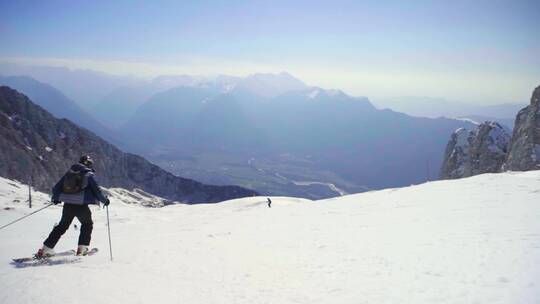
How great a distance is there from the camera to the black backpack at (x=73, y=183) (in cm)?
1170

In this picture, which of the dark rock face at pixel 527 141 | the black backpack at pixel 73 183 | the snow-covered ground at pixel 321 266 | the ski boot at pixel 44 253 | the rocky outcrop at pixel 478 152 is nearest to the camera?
the snow-covered ground at pixel 321 266

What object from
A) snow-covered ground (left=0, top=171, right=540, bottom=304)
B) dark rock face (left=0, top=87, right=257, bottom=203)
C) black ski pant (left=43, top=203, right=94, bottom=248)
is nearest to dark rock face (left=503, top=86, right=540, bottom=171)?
snow-covered ground (left=0, top=171, right=540, bottom=304)

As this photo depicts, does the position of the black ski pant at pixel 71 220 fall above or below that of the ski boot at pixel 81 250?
above

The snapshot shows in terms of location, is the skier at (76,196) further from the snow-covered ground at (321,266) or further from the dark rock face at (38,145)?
the dark rock face at (38,145)

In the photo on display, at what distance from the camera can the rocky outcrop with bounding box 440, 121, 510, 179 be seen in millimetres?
90438

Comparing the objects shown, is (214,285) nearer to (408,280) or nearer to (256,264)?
(256,264)

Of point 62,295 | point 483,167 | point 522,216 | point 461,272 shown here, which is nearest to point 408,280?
point 461,272

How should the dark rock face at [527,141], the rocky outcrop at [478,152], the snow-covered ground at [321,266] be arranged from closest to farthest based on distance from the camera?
the snow-covered ground at [321,266]
the dark rock face at [527,141]
the rocky outcrop at [478,152]

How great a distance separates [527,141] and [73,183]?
83.1 meters

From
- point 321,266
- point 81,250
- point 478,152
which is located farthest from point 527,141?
point 81,250

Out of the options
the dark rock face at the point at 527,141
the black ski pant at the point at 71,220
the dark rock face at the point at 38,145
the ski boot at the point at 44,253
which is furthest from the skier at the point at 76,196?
the dark rock face at the point at 38,145

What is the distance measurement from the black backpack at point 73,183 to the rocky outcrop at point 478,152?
9271 centimetres

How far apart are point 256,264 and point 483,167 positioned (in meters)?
93.8

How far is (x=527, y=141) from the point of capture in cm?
7438
